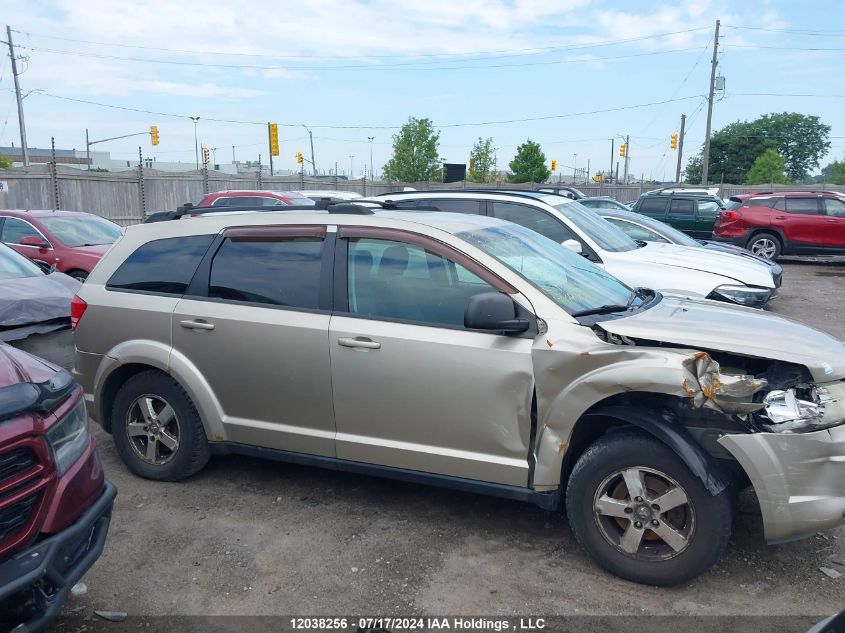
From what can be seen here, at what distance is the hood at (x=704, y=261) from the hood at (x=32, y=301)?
5.84 metres

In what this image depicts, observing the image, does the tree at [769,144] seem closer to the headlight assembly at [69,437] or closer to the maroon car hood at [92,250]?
the maroon car hood at [92,250]

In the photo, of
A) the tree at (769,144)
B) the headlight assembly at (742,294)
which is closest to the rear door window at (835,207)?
the headlight assembly at (742,294)

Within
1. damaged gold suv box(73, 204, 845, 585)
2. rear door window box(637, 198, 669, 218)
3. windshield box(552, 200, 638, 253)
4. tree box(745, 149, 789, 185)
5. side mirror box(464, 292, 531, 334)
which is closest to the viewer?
damaged gold suv box(73, 204, 845, 585)

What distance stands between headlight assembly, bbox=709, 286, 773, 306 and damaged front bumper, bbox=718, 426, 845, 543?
16.0ft

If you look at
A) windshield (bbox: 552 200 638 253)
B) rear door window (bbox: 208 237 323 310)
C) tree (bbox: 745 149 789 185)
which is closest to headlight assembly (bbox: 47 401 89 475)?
rear door window (bbox: 208 237 323 310)

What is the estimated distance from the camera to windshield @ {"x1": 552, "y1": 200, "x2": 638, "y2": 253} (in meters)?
8.02

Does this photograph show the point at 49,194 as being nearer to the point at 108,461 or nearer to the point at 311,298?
the point at 108,461

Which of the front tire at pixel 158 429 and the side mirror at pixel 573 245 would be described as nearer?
the front tire at pixel 158 429

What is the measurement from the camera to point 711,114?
4241 centimetres

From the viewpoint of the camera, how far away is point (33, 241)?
1034 centimetres

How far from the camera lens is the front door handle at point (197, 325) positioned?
14.3 ft

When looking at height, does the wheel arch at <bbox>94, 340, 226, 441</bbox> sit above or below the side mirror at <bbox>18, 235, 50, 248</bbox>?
below

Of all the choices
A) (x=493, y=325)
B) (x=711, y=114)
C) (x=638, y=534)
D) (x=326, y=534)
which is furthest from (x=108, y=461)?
(x=711, y=114)

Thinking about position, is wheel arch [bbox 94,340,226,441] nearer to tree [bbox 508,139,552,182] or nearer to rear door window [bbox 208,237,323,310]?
rear door window [bbox 208,237,323,310]
